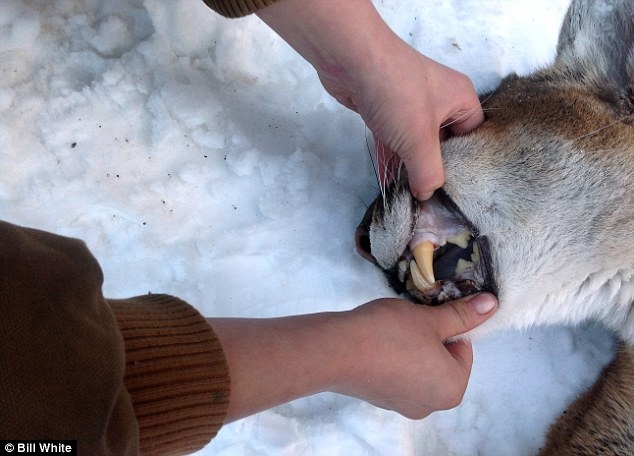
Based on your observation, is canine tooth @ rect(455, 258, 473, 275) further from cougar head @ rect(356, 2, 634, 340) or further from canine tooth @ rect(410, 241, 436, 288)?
canine tooth @ rect(410, 241, 436, 288)

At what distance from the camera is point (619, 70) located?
2.08 m

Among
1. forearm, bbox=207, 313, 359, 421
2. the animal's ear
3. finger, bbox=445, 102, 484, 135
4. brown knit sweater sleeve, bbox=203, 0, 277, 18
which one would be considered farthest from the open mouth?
brown knit sweater sleeve, bbox=203, 0, 277, 18

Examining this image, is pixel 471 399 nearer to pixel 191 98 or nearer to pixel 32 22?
pixel 191 98

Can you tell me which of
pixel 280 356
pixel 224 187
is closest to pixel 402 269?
pixel 280 356

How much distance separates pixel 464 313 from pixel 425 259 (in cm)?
23

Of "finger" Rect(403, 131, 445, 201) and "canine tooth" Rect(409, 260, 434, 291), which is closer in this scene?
"finger" Rect(403, 131, 445, 201)

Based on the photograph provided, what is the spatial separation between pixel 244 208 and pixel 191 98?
52 cm

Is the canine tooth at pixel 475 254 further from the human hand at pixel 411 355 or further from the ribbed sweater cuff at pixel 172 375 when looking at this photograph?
the ribbed sweater cuff at pixel 172 375

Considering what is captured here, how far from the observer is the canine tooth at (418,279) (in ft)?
6.77

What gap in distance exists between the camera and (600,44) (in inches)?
84.5

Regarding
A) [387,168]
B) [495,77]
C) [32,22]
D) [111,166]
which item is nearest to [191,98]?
[111,166]

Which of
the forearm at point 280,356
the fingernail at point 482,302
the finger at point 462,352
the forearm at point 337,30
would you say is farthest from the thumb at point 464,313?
the forearm at point 337,30

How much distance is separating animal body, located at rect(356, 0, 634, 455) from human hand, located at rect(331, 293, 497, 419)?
0.38 ft

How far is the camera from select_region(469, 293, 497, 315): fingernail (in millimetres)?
2029
